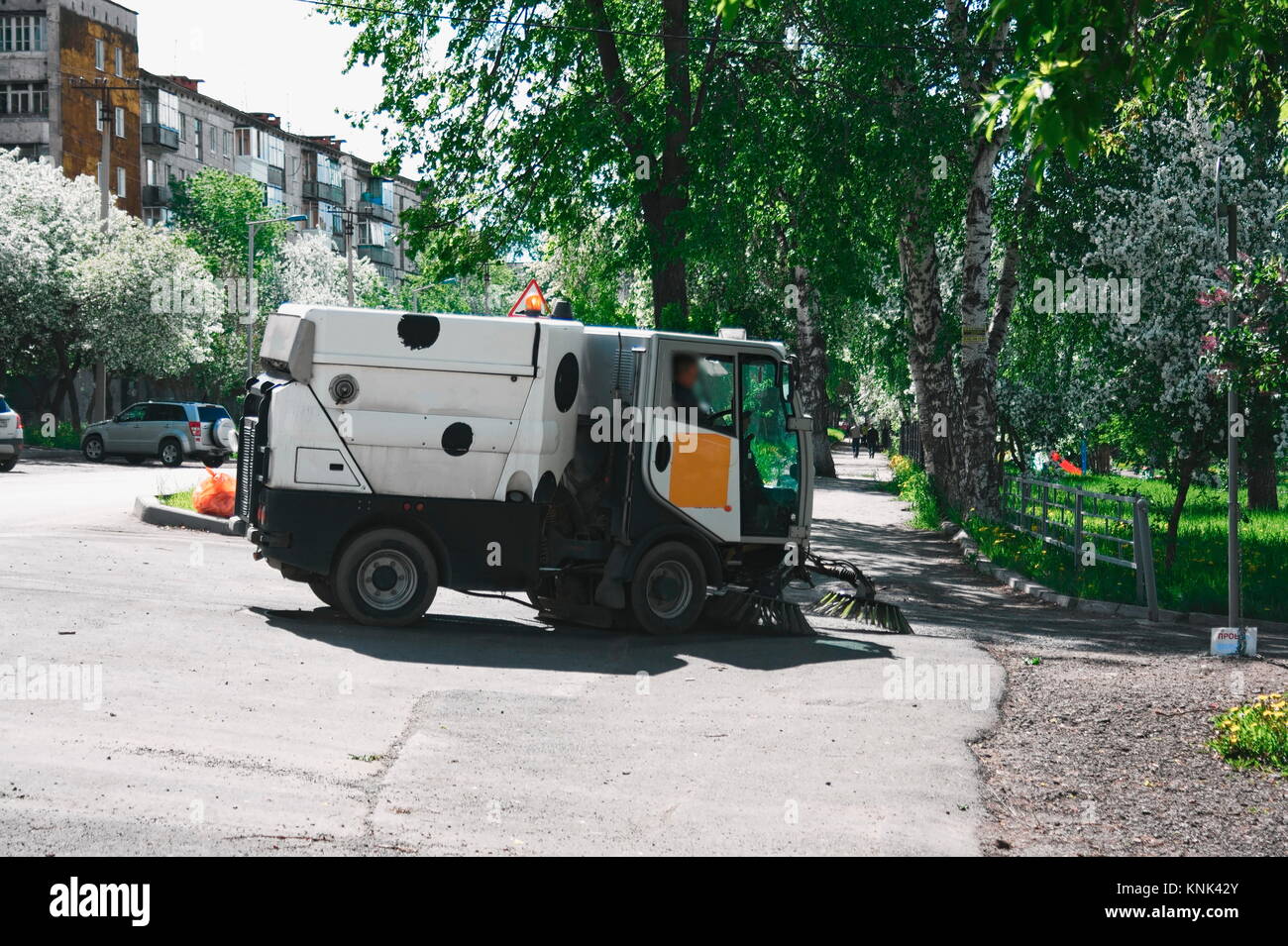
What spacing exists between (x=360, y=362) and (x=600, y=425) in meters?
2.08

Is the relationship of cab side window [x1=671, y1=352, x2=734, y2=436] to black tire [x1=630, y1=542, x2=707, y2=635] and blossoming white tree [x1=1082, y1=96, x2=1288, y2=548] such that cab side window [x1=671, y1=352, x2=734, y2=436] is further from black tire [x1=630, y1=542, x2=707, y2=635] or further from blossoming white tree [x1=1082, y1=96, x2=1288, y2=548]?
blossoming white tree [x1=1082, y1=96, x2=1288, y2=548]

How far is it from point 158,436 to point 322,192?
69.5 meters

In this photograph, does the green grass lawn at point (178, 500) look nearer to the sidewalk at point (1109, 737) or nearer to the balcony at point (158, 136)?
the sidewalk at point (1109, 737)

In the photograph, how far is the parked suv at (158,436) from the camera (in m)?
38.8

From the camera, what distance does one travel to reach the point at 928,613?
582 inches

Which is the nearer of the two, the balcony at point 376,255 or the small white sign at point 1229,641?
the small white sign at point 1229,641

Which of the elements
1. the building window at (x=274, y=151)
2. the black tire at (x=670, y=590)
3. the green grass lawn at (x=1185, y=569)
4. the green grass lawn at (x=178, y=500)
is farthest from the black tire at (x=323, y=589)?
the building window at (x=274, y=151)

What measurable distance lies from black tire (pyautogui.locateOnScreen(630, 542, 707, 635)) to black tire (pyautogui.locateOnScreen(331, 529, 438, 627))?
178 cm

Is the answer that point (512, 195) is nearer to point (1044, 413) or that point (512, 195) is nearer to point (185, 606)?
point (185, 606)

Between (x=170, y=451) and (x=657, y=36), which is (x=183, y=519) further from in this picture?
(x=170, y=451)

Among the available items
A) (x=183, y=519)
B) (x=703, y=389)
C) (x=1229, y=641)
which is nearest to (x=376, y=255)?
(x=183, y=519)

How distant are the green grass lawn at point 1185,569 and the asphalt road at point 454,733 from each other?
4.30m

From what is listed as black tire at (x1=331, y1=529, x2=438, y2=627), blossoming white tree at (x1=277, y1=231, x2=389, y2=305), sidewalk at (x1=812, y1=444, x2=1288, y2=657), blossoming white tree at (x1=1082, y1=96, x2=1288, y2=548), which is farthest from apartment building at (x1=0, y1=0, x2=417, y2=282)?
black tire at (x1=331, y1=529, x2=438, y2=627)

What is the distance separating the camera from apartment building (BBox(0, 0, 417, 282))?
6594 cm
